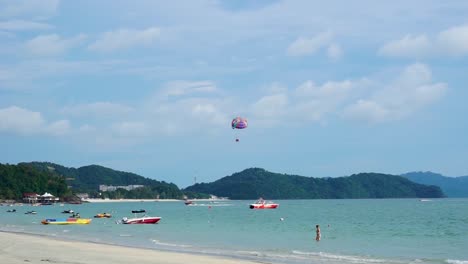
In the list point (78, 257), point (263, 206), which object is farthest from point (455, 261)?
point (263, 206)

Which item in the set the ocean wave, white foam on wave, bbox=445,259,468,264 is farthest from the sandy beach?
white foam on wave, bbox=445,259,468,264

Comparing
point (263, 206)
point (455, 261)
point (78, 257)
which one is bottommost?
point (455, 261)

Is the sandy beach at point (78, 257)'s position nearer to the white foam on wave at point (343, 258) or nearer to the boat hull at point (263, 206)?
the white foam on wave at point (343, 258)

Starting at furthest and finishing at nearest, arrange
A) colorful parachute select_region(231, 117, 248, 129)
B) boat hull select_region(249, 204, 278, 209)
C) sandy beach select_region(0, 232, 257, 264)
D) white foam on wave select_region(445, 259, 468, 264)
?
→ boat hull select_region(249, 204, 278, 209) → colorful parachute select_region(231, 117, 248, 129) → white foam on wave select_region(445, 259, 468, 264) → sandy beach select_region(0, 232, 257, 264)

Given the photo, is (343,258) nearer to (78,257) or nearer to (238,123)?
(78,257)

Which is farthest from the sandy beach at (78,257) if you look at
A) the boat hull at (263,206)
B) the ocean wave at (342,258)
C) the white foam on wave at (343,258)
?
the boat hull at (263,206)

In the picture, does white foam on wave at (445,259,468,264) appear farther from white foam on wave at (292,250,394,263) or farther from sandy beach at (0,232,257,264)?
sandy beach at (0,232,257,264)

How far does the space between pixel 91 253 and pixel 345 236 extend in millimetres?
27275

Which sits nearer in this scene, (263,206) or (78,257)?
(78,257)

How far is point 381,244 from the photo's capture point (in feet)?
148

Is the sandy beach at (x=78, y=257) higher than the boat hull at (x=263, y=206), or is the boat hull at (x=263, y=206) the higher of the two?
the boat hull at (x=263, y=206)

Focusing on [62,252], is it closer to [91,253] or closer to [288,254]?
[91,253]

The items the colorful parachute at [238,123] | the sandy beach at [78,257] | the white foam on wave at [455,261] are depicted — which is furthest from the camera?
the colorful parachute at [238,123]

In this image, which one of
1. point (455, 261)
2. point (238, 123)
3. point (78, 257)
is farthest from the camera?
point (238, 123)
